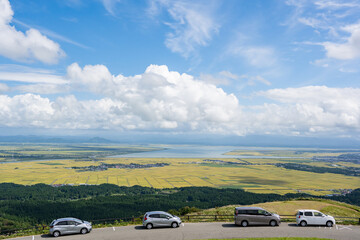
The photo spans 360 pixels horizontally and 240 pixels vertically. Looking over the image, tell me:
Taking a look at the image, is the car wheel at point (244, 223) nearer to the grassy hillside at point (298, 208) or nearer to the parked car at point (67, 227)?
the grassy hillside at point (298, 208)

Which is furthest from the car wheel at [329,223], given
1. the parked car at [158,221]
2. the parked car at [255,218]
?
the parked car at [158,221]

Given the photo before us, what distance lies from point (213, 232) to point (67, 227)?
19055mm

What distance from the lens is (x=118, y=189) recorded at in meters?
163

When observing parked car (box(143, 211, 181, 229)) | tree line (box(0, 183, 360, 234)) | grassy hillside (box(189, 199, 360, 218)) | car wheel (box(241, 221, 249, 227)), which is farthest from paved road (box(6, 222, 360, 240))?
tree line (box(0, 183, 360, 234))

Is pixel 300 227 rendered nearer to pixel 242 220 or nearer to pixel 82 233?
pixel 242 220

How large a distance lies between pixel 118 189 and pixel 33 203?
4981cm

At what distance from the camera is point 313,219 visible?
36312mm

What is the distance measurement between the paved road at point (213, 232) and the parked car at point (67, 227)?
697mm

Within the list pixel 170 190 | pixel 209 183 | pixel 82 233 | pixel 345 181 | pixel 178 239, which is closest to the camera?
pixel 178 239

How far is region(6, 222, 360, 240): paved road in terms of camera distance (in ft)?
103

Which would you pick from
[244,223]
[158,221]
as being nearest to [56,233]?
[158,221]

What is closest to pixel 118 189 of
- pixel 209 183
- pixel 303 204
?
pixel 209 183

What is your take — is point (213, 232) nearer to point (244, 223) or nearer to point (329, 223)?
point (244, 223)

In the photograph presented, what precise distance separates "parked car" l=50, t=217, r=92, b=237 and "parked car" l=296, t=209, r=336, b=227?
1170 inches
